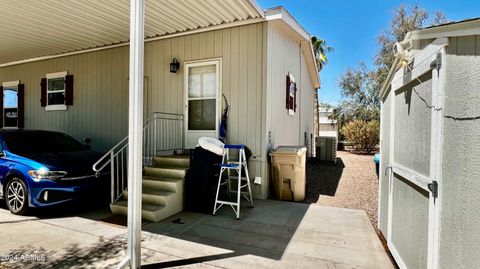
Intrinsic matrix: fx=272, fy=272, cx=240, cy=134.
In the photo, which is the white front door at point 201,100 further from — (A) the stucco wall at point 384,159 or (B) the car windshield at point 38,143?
(A) the stucco wall at point 384,159

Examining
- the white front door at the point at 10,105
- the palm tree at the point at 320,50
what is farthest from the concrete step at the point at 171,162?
the palm tree at the point at 320,50

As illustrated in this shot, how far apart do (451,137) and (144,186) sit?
4452 mm

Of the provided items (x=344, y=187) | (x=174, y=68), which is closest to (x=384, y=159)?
(x=344, y=187)

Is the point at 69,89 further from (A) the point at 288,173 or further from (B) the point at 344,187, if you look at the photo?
(B) the point at 344,187

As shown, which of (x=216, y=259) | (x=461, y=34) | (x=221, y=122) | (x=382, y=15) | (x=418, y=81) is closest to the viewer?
(x=461, y=34)

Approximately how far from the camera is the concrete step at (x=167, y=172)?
484cm

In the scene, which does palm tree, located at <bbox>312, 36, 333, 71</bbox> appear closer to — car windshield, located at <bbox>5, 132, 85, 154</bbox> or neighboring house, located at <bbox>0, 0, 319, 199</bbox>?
neighboring house, located at <bbox>0, 0, 319, 199</bbox>

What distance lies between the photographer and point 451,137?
5.88 feet

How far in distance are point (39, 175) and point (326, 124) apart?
23.2 meters

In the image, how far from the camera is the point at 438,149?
1.93 metres

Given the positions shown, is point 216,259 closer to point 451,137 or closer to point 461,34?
point 451,137

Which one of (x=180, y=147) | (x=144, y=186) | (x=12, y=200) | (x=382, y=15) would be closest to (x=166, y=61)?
(x=180, y=147)

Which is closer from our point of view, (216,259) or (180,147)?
(216,259)

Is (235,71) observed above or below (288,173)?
above
